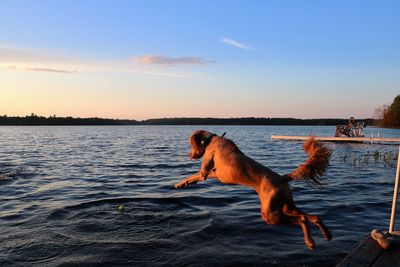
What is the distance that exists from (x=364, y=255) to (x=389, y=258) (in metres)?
0.42

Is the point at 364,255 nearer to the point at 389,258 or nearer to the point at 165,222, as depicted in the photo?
the point at 389,258

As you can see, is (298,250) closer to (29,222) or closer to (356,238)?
(356,238)

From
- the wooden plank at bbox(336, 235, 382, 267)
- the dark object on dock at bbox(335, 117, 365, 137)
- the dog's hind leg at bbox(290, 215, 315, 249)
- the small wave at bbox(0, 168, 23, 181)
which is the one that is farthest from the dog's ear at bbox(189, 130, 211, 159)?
the dark object on dock at bbox(335, 117, 365, 137)

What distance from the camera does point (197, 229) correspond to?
13.3 metres

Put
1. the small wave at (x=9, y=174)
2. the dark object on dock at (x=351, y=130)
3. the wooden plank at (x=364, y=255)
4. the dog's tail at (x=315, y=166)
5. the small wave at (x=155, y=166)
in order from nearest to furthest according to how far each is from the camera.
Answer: the dog's tail at (x=315, y=166) < the wooden plank at (x=364, y=255) < the small wave at (x=9, y=174) < the small wave at (x=155, y=166) < the dark object on dock at (x=351, y=130)

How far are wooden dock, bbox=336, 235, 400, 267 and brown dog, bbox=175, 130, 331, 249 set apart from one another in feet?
7.53

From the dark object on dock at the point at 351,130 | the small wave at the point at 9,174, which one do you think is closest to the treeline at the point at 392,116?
the dark object on dock at the point at 351,130

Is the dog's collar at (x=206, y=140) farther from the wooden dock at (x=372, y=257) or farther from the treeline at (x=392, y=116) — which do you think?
the treeline at (x=392, y=116)

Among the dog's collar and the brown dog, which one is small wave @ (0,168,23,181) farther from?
the brown dog

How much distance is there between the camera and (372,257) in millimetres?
7328

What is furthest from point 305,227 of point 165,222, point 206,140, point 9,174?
point 9,174

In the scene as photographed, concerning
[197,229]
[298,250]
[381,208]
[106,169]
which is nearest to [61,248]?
[197,229]

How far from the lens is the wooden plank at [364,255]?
700 cm

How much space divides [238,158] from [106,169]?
87.1ft
